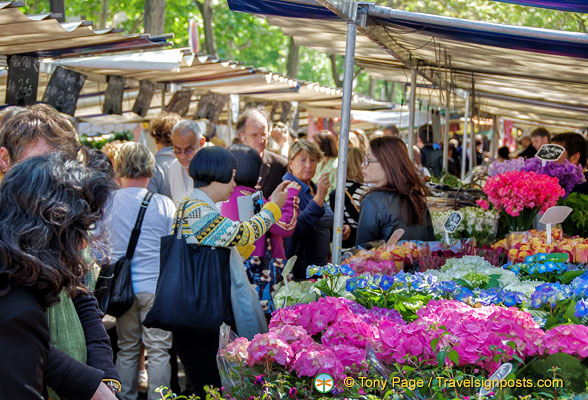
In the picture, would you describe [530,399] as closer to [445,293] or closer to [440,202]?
[445,293]

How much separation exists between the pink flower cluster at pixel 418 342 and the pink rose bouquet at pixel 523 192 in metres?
1.93

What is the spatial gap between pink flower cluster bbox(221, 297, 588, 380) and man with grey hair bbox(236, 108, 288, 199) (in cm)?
384

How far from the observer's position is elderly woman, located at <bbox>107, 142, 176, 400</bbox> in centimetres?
467

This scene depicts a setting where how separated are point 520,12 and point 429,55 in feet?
46.8

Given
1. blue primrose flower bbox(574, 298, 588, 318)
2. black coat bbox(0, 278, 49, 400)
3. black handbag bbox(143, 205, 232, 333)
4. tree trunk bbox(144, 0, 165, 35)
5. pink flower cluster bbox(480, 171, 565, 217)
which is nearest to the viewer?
black coat bbox(0, 278, 49, 400)

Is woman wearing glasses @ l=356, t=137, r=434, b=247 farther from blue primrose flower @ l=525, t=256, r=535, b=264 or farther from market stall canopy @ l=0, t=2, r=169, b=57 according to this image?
market stall canopy @ l=0, t=2, r=169, b=57

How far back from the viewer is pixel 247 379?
2.31 m

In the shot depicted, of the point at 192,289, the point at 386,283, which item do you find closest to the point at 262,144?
the point at 192,289

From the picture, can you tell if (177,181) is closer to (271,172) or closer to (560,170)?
(271,172)

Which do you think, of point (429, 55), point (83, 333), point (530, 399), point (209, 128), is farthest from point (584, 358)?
point (209, 128)


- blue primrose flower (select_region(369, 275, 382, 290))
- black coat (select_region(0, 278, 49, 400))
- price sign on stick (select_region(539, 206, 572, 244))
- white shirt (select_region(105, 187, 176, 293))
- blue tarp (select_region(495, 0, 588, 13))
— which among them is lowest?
white shirt (select_region(105, 187, 176, 293))

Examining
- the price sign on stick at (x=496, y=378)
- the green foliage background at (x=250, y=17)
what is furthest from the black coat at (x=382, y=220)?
the green foliage background at (x=250, y=17)

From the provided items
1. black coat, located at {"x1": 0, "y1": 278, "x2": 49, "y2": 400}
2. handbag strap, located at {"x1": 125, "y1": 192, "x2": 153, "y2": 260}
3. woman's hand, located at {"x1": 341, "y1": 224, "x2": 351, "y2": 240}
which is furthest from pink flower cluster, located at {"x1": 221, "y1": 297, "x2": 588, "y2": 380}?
woman's hand, located at {"x1": 341, "y1": 224, "x2": 351, "y2": 240}

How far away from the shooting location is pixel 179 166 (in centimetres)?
615
